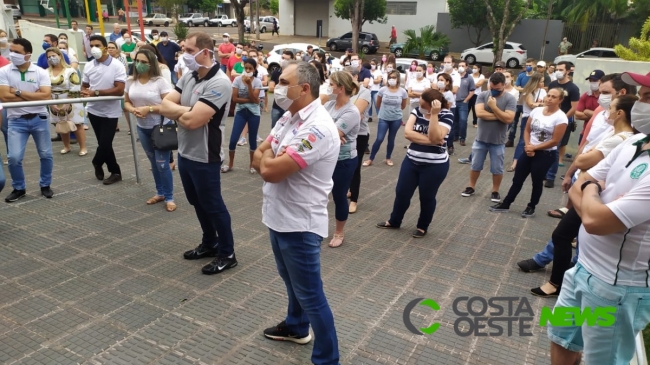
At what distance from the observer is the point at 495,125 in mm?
6332

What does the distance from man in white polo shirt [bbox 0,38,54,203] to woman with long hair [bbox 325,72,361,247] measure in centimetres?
353

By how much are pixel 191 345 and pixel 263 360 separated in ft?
1.67

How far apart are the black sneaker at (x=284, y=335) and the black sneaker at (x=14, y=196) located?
4.02 metres

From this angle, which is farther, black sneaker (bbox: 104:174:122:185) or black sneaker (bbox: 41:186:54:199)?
black sneaker (bbox: 104:174:122:185)

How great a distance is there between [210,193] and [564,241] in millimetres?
2972

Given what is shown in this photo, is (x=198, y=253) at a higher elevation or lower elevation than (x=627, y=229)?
lower

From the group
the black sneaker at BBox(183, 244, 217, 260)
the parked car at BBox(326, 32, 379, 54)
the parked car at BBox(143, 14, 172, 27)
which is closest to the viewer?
the black sneaker at BBox(183, 244, 217, 260)

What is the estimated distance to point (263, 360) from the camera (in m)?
2.95

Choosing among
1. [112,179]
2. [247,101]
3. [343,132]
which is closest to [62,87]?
[112,179]

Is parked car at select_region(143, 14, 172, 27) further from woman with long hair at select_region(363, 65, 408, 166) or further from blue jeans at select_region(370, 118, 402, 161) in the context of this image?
blue jeans at select_region(370, 118, 402, 161)

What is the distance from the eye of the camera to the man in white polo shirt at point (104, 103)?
6.07m

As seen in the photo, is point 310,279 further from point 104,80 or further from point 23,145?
point 104,80

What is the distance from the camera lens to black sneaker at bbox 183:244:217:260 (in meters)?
4.24

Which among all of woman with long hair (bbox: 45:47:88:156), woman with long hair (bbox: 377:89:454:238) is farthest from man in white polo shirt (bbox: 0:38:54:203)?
woman with long hair (bbox: 377:89:454:238)
